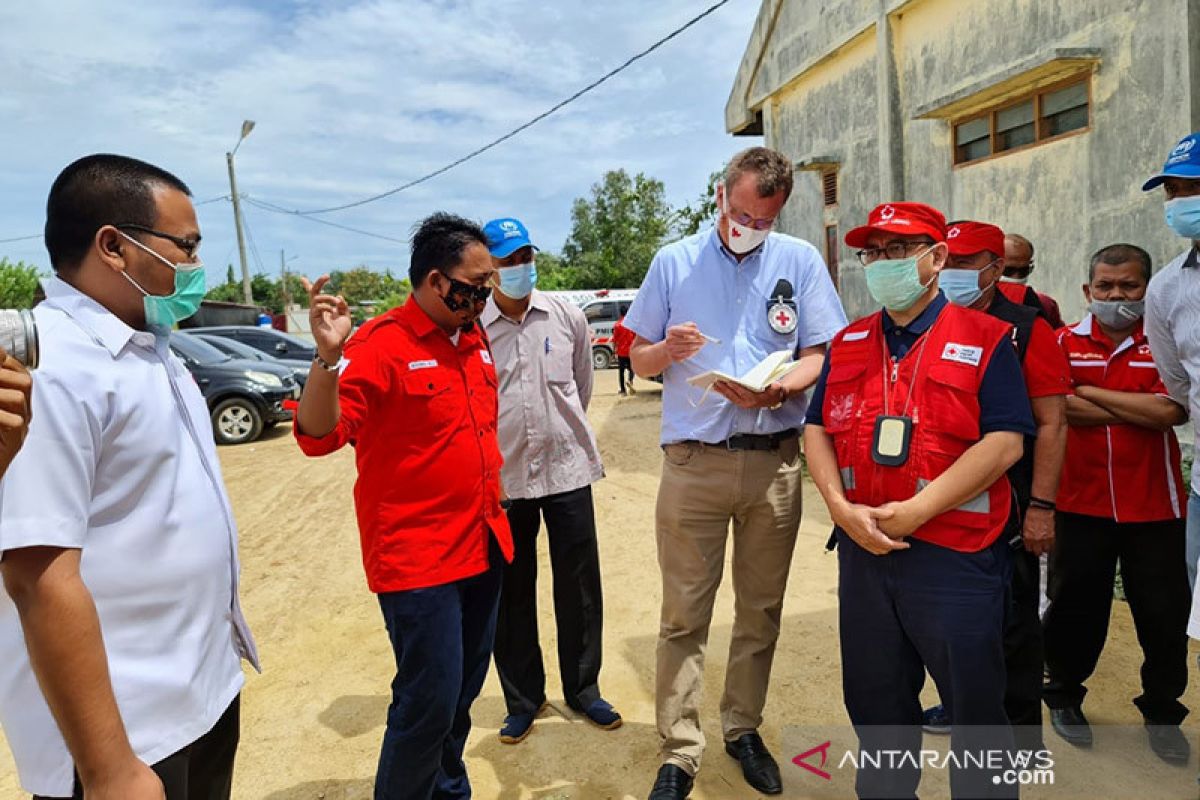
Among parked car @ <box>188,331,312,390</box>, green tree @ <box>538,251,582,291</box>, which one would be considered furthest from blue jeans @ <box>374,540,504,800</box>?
green tree @ <box>538,251,582,291</box>

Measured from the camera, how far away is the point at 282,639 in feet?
14.8

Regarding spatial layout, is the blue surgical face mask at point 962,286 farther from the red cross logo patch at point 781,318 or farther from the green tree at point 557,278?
the green tree at point 557,278

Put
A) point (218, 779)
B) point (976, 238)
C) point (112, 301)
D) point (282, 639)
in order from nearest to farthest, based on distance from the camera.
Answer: point (112, 301) → point (218, 779) → point (976, 238) → point (282, 639)

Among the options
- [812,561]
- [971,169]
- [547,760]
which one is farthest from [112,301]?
[971,169]

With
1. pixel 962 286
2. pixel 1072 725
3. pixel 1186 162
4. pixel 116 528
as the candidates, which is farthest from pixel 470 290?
pixel 1072 725

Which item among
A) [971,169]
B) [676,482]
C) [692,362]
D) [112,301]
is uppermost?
[971,169]

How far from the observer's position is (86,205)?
5.22ft

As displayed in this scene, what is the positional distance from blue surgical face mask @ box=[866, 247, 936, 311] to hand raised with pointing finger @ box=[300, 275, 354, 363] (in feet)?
5.12

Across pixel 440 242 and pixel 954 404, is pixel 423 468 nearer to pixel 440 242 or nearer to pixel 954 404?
pixel 440 242

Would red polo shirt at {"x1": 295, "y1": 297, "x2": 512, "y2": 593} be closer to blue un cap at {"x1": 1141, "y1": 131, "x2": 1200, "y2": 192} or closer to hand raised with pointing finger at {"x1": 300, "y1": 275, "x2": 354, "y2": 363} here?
hand raised with pointing finger at {"x1": 300, "y1": 275, "x2": 354, "y2": 363}

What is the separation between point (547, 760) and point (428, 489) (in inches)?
58.2

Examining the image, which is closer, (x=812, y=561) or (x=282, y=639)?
(x=282, y=639)

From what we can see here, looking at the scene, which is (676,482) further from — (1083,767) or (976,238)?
(1083,767)

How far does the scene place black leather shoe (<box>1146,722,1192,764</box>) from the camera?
3.02 m
